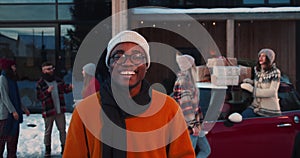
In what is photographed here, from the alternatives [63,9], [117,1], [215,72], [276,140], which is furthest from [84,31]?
[276,140]

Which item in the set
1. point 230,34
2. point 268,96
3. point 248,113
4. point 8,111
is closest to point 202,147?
point 248,113

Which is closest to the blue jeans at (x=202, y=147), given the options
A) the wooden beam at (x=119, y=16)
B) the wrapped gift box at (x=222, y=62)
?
the wrapped gift box at (x=222, y=62)

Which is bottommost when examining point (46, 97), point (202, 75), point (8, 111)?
point (8, 111)

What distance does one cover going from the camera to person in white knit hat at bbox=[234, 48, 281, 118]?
5.71 meters

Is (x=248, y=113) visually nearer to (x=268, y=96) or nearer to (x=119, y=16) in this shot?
(x=268, y=96)

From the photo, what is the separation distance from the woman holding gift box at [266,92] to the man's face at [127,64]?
346cm

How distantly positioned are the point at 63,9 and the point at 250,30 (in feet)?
17.3

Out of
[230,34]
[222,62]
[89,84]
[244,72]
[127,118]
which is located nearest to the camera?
[127,118]

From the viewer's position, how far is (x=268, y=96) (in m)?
5.70

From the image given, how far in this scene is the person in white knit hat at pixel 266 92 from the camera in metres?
5.71

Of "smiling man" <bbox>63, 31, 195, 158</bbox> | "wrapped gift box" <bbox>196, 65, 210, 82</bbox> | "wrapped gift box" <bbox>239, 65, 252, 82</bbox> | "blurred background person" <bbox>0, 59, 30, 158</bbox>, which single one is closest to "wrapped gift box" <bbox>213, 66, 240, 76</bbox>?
"wrapped gift box" <bbox>239, 65, 252, 82</bbox>

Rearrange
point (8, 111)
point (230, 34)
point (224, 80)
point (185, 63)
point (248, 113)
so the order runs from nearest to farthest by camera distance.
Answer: point (185, 63)
point (248, 113)
point (224, 80)
point (8, 111)
point (230, 34)

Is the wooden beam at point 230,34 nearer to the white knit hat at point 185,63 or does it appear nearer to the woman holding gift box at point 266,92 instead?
the woman holding gift box at point 266,92

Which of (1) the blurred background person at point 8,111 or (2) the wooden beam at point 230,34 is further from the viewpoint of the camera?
(2) the wooden beam at point 230,34
